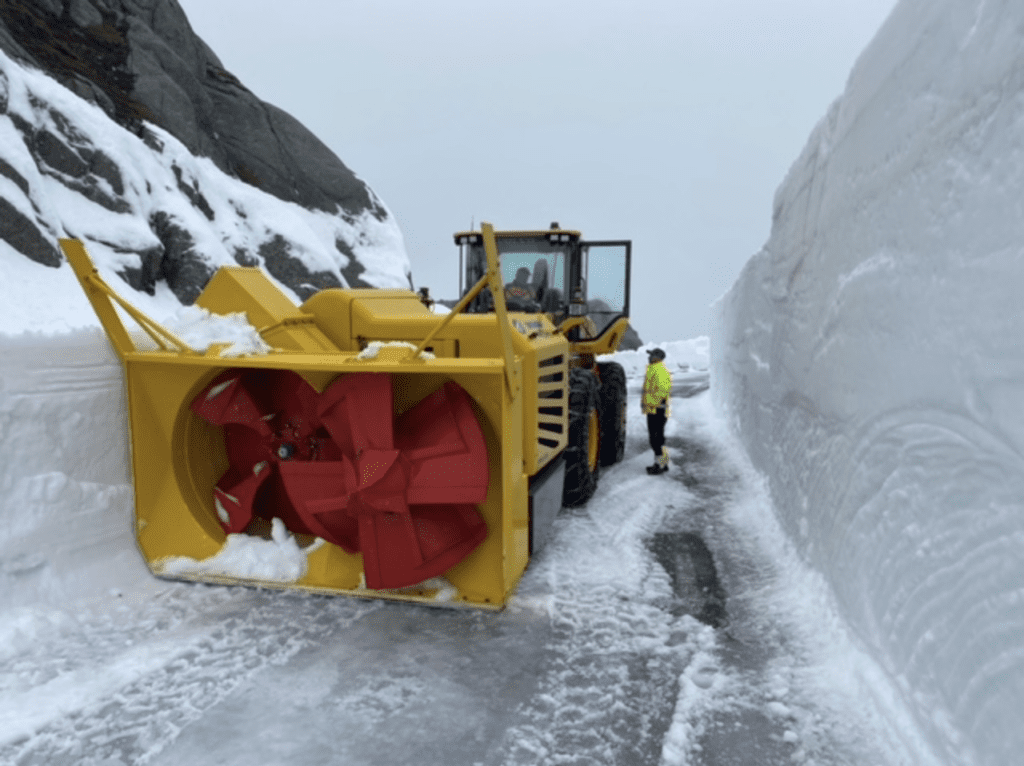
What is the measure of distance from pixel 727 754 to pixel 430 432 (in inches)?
73.8

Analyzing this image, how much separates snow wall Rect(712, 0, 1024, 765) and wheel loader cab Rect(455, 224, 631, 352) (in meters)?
2.75

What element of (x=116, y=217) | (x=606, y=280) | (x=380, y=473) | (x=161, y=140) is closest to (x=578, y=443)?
(x=380, y=473)

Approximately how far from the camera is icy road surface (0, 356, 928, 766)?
2332 millimetres

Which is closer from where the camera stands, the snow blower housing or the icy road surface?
the icy road surface

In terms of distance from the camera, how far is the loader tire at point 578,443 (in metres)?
5.00

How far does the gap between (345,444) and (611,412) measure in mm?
3929

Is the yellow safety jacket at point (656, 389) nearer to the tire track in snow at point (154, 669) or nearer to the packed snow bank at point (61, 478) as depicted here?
the tire track in snow at point (154, 669)

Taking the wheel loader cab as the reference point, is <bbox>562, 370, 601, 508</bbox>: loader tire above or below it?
below

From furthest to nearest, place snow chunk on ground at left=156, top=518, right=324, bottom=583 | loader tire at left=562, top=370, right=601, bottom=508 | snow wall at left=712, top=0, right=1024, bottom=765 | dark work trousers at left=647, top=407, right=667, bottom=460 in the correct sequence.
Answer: dark work trousers at left=647, top=407, right=667, bottom=460 → loader tire at left=562, top=370, right=601, bottom=508 → snow chunk on ground at left=156, top=518, right=324, bottom=583 → snow wall at left=712, top=0, right=1024, bottom=765

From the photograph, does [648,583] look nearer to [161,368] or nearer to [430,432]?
[430,432]

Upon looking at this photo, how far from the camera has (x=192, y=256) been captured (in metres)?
11.1

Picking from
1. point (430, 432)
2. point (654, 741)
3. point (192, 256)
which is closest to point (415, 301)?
point (430, 432)

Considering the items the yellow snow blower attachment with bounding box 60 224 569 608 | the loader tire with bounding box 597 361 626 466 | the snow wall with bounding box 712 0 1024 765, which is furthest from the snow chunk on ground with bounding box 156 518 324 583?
the loader tire with bounding box 597 361 626 466

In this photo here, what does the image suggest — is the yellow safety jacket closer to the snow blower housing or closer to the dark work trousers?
the dark work trousers
